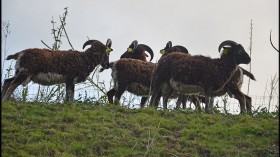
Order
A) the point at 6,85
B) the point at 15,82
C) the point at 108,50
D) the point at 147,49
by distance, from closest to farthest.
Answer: the point at 15,82 < the point at 6,85 < the point at 108,50 < the point at 147,49

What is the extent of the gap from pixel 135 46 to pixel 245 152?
A: 8850 millimetres

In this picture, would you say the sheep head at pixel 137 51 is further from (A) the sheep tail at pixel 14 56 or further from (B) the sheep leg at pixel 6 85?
(B) the sheep leg at pixel 6 85

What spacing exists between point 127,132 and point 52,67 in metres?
4.14

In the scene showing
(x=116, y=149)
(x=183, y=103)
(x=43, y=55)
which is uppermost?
(x=43, y=55)

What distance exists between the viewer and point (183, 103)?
54.2 ft

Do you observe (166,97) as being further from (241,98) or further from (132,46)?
(132,46)

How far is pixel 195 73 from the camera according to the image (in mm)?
14164

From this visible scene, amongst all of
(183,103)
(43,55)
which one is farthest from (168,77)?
(43,55)

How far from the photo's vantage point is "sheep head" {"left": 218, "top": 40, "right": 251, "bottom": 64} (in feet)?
49.2

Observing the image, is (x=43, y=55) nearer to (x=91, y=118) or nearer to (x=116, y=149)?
(x=91, y=118)

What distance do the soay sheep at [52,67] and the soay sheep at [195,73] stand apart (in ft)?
6.47

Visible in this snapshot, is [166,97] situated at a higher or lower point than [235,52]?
lower

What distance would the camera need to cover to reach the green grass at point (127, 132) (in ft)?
32.4

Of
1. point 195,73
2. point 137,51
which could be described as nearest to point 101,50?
point 137,51
